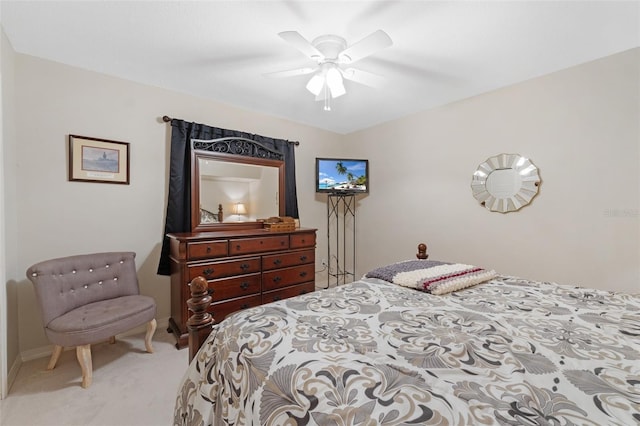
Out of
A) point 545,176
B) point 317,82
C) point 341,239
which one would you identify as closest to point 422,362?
point 317,82

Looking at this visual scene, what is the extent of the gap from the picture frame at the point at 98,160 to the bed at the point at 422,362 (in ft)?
6.75

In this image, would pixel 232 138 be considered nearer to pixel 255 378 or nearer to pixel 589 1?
pixel 255 378

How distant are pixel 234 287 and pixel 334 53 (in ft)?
7.33

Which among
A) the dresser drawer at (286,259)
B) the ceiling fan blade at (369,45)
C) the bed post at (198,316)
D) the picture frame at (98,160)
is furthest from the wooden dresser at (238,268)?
the ceiling fan blade at (369,45)

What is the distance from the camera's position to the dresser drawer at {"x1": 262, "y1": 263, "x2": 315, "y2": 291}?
288cm

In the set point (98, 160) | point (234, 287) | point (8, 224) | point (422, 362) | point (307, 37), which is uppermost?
point (307, 37)

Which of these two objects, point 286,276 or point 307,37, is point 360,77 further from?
point 286,276

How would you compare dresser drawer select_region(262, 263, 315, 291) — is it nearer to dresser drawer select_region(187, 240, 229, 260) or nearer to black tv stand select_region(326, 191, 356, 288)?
dresser drawer select_region(187, 240, 229, 260)

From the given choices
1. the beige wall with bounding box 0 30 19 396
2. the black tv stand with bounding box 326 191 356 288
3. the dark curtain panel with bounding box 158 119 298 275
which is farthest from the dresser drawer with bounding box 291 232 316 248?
the beige wall with bounding box 0 30 19 396

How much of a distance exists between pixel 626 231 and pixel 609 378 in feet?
7.05

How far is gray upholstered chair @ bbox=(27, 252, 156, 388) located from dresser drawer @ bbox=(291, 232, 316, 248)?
4.84ft

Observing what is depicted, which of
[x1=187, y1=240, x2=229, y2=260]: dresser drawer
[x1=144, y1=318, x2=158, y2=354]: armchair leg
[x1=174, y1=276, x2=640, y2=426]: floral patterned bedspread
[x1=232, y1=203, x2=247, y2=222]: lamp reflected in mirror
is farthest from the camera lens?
[x1=232, y1=203, x2=247, y2=222]: lamp reflected in mirror

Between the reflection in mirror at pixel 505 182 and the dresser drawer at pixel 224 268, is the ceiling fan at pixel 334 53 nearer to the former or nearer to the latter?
the reflection in mirror at pixel 505 182

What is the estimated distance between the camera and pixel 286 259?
3053 mm
